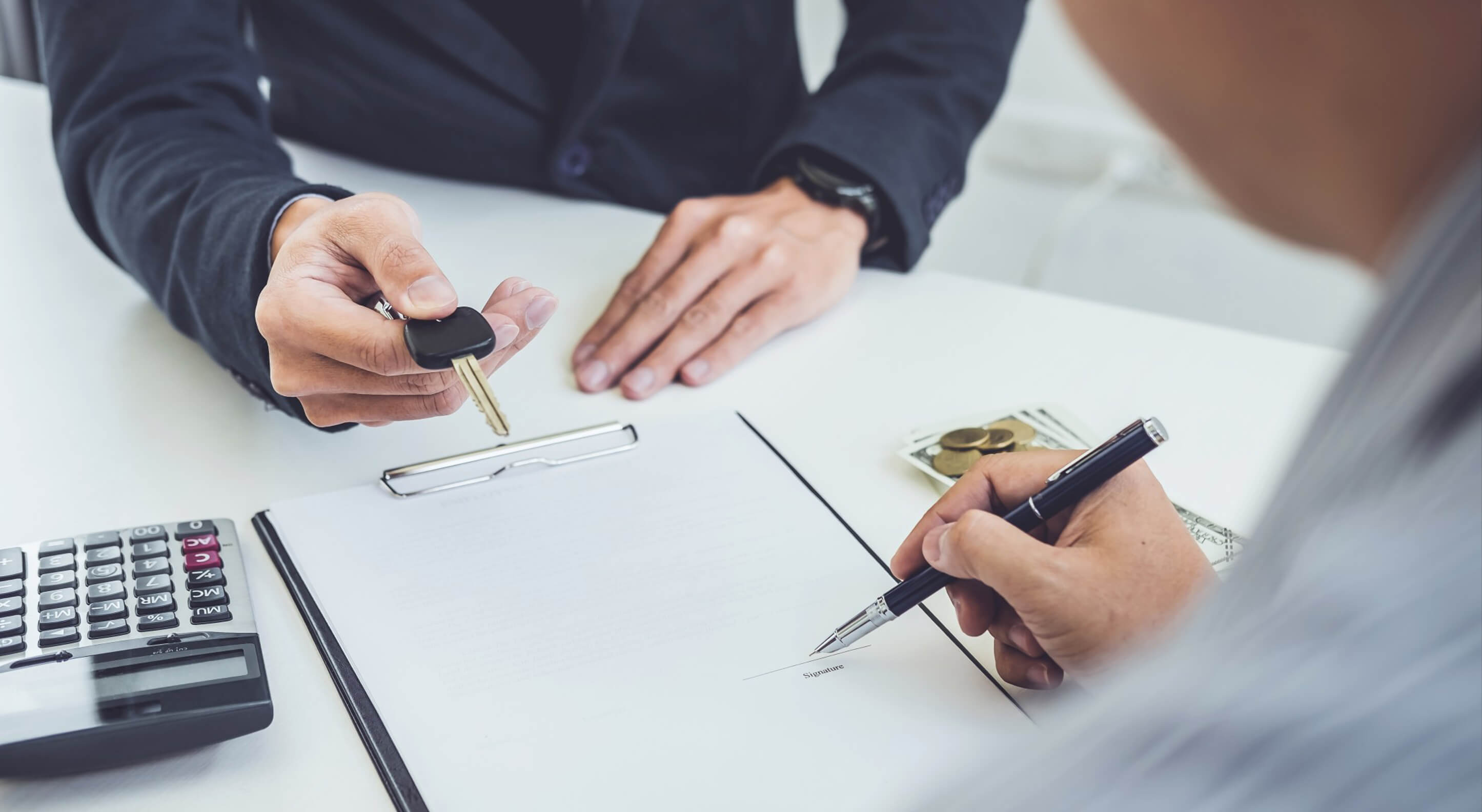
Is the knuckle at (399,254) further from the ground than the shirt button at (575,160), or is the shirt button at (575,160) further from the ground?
the knuckle at (399,254)

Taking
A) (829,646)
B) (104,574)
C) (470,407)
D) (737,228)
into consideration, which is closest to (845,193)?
(737,228)

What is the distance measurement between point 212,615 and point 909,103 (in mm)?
645

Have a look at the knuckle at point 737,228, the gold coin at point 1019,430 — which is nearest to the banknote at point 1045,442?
the gold coin at point 1019,430

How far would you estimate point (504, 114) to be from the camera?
85 cm

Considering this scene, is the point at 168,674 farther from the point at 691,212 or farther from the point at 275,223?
the point at 691,212

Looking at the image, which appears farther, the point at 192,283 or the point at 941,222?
the point at 941,222

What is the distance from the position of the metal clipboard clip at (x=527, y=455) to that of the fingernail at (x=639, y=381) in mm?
38

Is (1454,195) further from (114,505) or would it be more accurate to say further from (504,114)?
(504,114)

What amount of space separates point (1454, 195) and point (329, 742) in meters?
0.38

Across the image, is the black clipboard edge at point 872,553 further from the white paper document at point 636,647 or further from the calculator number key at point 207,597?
the calculator number key at point 207,597

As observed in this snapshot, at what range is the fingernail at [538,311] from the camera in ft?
1.61

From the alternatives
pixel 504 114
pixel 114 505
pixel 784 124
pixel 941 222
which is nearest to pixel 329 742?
pixel 114 505

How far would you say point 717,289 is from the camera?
2.31 feet
